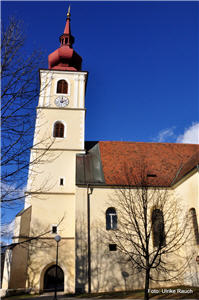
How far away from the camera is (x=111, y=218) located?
16453 mm

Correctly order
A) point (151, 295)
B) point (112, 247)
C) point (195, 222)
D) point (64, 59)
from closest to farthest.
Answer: point (151, 295) < point (195, 222) < point (112, 247) < point (64, 59)

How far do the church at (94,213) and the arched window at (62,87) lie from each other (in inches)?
21.8

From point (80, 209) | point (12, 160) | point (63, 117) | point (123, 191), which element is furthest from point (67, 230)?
point (12, 160)

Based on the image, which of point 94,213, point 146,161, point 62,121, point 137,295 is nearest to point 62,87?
point 62,121

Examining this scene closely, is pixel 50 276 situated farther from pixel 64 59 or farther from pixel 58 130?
pixel 64 59

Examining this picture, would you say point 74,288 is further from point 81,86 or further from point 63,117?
point 81,86

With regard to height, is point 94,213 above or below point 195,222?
above

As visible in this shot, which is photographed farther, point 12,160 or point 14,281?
point 14,281

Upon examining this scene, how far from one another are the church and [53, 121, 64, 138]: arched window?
0.10 ft

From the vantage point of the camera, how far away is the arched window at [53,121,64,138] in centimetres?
2058

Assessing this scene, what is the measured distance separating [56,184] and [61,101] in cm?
734

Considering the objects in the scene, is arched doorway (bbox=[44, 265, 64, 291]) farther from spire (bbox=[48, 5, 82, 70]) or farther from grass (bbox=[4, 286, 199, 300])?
spire (bbox=[48, 5, 82, 70])

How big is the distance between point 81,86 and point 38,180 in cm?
922

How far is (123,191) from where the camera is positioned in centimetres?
1678
